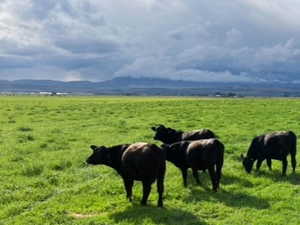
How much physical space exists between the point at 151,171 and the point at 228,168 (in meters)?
6.14

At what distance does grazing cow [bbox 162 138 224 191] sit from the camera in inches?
514

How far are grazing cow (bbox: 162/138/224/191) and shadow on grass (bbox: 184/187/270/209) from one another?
36cm

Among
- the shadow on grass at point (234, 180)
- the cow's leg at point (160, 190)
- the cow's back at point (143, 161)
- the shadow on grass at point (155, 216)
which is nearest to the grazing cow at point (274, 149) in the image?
the shadow on grass at point (234, 180)

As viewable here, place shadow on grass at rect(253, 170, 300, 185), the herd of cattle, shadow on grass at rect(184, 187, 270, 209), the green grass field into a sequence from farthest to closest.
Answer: shadow on grass at rect(253, 170, 300, 185), shadow on grass at rect(184, 187, 270, 209), the herd of cattle, the green grass field

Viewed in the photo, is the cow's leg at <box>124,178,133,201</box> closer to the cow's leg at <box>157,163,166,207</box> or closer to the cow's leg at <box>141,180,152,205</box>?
the cow's leg at <box>141,180,152,205</box>

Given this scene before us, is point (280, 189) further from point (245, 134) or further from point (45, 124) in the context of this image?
point (45, 124)

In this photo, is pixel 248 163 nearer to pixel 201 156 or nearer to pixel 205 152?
pixel 201 156

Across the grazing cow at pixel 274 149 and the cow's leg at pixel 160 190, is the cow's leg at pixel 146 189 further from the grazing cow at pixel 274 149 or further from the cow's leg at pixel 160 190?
the grazing cow at pixel 274 149

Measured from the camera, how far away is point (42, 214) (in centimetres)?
1116

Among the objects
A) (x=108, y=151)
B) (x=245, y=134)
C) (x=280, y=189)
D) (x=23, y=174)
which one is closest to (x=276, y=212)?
(x=280, y=189)

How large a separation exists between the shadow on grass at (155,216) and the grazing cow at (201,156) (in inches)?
84.2

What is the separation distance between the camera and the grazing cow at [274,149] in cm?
1554

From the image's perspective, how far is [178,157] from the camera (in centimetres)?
1446

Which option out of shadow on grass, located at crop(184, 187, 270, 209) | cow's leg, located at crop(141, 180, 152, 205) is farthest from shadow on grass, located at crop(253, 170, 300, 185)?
cow's leg, located at crop(141, 180, 152, 205)
